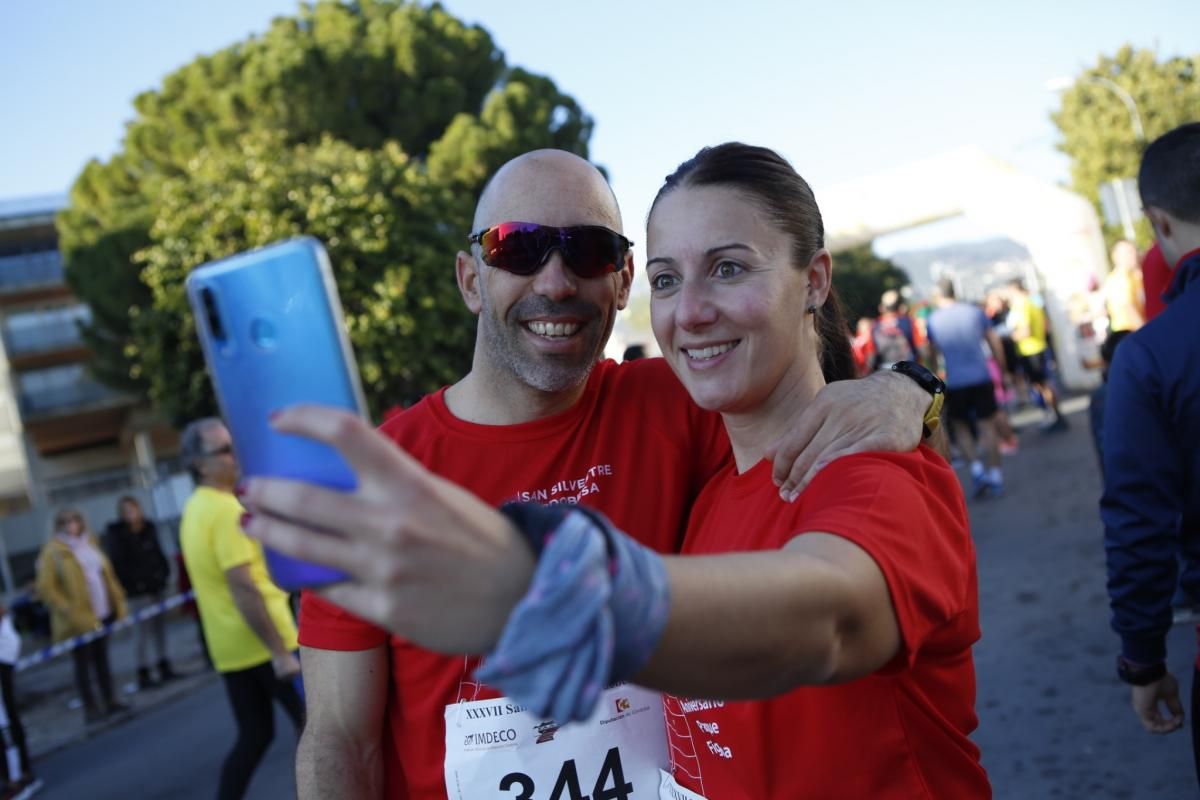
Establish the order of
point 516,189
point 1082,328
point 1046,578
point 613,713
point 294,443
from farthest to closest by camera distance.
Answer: point 1082,328 < point 1046,578 < point 516,189 < point 613,713 < point 294,443

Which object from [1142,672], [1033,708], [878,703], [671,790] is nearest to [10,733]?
[1033,708]

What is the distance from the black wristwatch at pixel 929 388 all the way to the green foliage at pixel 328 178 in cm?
1889

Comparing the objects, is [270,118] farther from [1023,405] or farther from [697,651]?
[697,651]

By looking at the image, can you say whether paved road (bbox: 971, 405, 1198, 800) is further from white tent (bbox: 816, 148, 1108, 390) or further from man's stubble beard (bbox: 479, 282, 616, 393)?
white tent (bbox: 816, 148, 1108, 390)

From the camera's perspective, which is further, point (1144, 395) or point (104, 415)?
point (104, 415)

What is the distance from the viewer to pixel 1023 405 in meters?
20.2

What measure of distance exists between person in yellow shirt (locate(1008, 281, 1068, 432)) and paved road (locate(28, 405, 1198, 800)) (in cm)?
326

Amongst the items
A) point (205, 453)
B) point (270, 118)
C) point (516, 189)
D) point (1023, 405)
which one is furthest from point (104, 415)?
point (516, 189)

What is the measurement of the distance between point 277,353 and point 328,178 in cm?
2130

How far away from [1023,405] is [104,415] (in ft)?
112

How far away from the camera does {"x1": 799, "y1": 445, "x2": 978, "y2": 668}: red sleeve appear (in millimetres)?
1216

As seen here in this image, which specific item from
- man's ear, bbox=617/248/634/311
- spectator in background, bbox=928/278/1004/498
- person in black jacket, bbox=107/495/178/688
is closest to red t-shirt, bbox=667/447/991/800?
man's ear, bbox=617/248/634/311

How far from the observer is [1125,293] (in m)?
8.52

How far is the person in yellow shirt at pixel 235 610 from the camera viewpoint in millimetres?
5402
